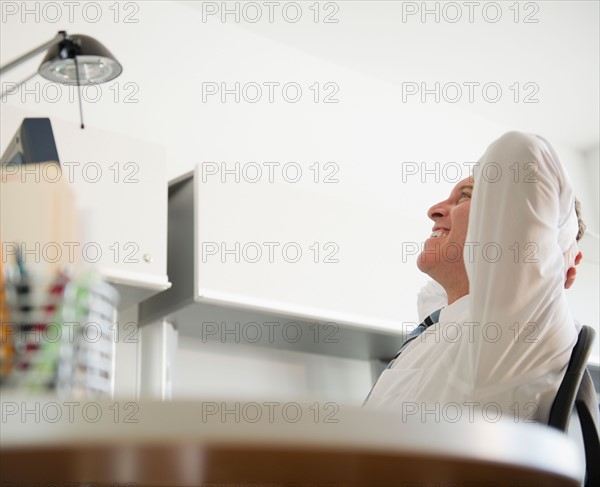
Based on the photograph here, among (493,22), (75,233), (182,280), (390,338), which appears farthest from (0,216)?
(493,22)

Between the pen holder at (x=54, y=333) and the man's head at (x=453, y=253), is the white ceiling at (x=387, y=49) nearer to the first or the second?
the man's head at (x=453, y=253)

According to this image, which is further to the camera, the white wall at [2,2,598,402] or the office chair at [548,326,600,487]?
the white wall at [2,2,598,402]

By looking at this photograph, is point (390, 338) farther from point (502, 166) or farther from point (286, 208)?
point (502, 166)

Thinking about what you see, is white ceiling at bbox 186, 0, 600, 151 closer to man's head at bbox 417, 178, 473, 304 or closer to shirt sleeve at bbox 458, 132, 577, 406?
man's head at bbox 417, 178, 473, 304

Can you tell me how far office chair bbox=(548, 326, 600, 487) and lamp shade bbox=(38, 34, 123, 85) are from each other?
4.55ft

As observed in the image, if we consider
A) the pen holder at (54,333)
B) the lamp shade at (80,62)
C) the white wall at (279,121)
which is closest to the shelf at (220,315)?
the white wall at (279,121)

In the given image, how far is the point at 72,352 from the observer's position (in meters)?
0.68

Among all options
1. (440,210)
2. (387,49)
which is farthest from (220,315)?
(387,49)

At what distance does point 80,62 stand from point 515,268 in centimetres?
141

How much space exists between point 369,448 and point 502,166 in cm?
63

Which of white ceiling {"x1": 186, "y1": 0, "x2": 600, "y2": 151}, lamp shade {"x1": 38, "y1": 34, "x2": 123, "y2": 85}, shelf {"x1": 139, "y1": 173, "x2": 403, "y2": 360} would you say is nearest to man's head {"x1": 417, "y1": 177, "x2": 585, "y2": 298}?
shelf {"x1": 139, "y1": 173, "x2": 403, "y2": 360}

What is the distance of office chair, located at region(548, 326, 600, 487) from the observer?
1.06 metres

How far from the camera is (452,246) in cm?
202

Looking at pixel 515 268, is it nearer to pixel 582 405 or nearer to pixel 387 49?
pixel 582 405
